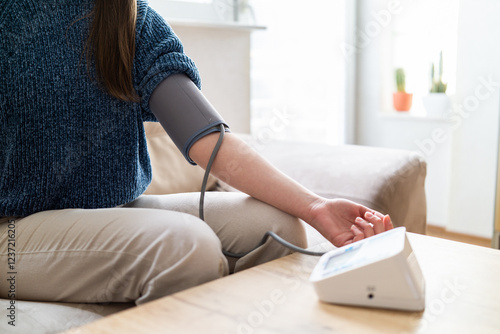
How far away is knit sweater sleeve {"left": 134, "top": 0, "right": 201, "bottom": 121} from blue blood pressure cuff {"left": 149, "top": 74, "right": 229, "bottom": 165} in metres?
0.02

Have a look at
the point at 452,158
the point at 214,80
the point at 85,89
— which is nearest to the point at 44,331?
the point at 85,89

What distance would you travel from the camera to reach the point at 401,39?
2.80 meters

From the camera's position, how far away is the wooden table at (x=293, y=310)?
1.99 feet

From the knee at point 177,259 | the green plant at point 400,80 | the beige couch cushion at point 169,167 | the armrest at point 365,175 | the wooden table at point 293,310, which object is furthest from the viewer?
the green plant at point 400,80

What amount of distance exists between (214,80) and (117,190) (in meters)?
1.12

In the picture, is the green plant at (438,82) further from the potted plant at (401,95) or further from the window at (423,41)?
the potted plant at (401,95)

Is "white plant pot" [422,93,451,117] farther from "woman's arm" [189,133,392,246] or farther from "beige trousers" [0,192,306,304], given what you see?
"beige trousers" [0,192,306,304]

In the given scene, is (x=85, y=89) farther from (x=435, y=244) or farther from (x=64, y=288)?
(x=435, y=244)

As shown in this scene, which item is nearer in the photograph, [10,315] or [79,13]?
[10,315]

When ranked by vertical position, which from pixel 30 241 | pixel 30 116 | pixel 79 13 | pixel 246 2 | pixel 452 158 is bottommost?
pixel 452 158

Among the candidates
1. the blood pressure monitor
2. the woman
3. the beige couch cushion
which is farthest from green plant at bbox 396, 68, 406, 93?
the blood pressure monitor

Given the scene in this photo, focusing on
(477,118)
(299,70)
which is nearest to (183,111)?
(299,70)

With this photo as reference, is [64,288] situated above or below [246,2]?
below

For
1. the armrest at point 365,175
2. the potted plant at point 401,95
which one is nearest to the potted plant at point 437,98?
the potted plant at point 401,95
